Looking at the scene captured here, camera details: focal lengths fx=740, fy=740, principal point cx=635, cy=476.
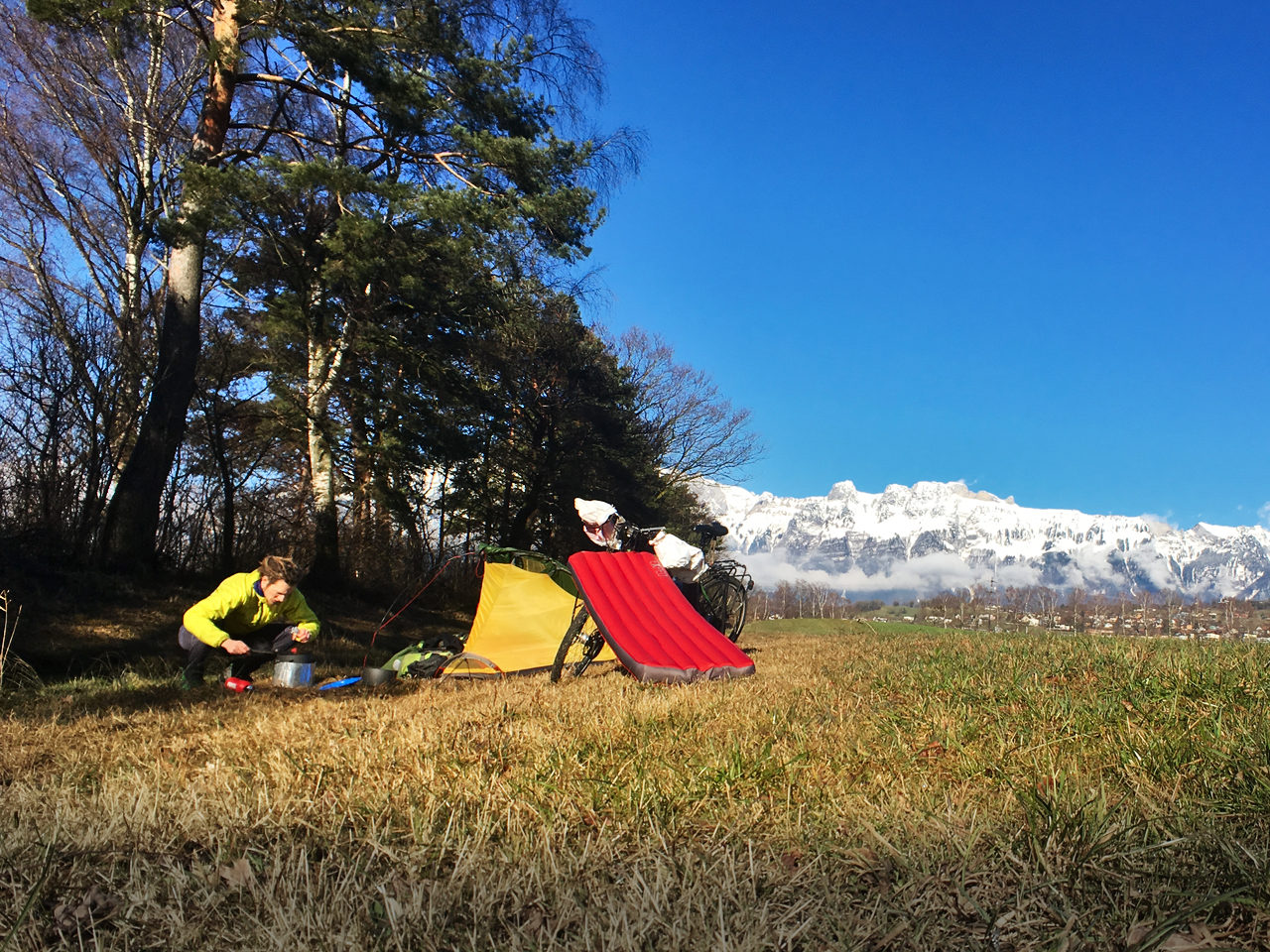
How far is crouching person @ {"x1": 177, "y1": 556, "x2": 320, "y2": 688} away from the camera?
535 centimetres

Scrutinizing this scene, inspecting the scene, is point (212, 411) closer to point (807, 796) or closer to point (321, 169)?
point (321, 169)

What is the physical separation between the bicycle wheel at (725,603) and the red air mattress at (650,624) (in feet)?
5.00

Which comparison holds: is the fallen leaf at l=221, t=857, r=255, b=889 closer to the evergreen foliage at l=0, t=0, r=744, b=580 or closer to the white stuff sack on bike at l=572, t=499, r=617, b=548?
the white stuff sack on bike at l=572, t=499, r=617, b=548

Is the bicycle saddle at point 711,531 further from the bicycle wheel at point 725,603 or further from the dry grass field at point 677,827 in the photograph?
the dry grass field at point 677,827

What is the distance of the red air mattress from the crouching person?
88.0 inches

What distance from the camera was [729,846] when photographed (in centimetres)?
187

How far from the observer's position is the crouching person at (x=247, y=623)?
17.6 feet

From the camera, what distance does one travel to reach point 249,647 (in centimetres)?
558

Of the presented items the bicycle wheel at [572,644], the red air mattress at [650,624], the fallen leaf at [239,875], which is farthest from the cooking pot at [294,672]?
the fallen leaf at [239,875]

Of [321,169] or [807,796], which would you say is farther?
[321,169]

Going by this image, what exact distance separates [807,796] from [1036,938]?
2.69 feet

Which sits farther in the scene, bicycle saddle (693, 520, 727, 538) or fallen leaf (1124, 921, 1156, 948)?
bicycle saddle (693, 520, 727, 538)

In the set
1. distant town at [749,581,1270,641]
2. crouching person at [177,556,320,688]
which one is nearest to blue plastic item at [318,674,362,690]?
crouching person at [177,556,320,688]

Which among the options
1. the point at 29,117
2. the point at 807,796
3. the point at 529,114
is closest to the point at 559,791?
the point at 807,796
